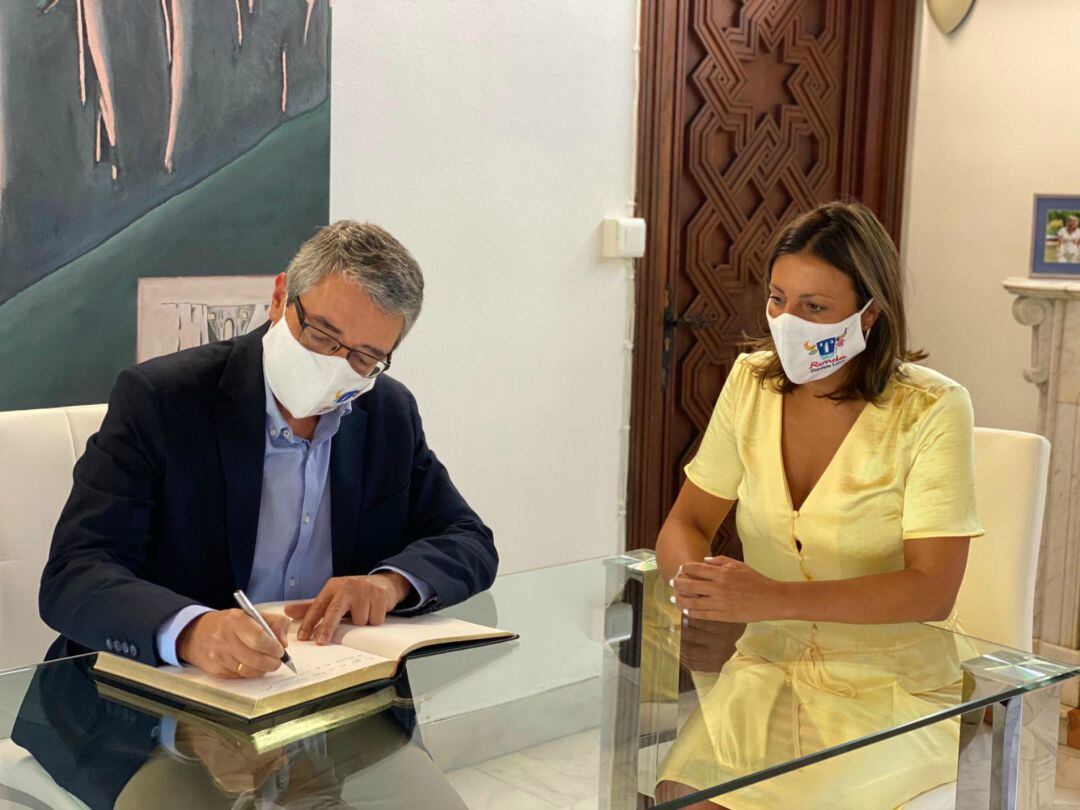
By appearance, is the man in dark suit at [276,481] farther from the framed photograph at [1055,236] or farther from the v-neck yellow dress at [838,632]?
the framed photograph at [1055,236]

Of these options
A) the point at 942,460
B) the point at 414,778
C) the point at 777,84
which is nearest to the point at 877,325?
the point at 942,460

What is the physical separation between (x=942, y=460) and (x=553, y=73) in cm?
186

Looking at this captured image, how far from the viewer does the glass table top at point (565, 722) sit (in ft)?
4.53

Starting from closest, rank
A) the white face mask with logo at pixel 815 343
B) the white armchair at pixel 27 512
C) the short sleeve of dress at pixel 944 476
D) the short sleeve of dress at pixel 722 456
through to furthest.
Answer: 1. the white armchair at pixel 27 512
2. the short sleeve of dress at pixel 944 476
3. the white face mask with logo at pixel 815 343
4. the short sleeve of dress at pixel 722 456

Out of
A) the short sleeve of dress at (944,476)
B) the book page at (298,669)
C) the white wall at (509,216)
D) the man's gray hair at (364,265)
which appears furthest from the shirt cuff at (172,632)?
the white wall at (509,216)

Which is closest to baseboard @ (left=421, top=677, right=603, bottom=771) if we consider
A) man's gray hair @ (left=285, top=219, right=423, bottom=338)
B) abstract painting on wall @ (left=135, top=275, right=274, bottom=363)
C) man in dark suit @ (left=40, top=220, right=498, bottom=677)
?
man in dark suit @ (left=40, top=220, right=498, bottom=677)

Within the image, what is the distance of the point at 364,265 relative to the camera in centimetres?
181

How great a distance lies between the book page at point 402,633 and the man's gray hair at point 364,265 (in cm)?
44

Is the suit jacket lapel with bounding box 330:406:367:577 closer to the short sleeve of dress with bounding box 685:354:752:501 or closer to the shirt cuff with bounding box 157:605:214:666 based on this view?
the shirt cuff with bounding box 157:605:214:666

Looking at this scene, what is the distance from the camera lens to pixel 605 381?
150 inches

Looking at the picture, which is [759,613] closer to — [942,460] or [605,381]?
[942,460]

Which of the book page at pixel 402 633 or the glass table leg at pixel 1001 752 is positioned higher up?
the book page at pixel 402 633

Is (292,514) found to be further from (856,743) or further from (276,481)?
(856,743)

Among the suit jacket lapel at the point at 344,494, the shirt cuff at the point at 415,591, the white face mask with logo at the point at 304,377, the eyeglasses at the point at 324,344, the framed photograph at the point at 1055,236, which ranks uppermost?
the framed photograph at the point at 1055,236
